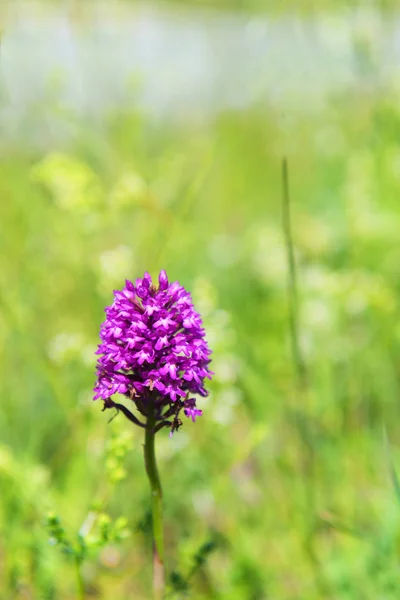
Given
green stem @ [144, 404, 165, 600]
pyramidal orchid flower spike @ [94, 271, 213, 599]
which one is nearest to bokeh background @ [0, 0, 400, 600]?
green stem @ [144, 404, 165, 600]

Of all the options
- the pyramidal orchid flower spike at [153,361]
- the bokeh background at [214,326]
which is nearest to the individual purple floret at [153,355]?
the pyramidal orchid flower spike at [153,361]

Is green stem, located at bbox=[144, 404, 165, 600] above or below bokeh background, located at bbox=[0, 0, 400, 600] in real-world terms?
below

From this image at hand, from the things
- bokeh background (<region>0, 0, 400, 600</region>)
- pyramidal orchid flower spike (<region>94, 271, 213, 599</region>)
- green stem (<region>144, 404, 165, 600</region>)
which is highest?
bokeh background (<region>0, 0, 400, 600</region>)

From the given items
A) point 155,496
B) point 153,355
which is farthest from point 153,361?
point 155,496

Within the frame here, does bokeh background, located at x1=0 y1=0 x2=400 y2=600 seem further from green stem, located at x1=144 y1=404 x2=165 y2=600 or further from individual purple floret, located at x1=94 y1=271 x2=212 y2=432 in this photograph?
individual purple floret, located at x1=94 y1=271 x2=212 y2=432

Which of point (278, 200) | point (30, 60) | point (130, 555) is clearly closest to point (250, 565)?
point (130, 555)

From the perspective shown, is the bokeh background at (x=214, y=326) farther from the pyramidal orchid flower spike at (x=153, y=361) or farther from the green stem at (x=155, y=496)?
the pyramidal orchid flower spike at (x=153, y=361)

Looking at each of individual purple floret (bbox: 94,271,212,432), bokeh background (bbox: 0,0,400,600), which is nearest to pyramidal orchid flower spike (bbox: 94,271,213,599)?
individual purple floret (bbox: 94,271,212,432)

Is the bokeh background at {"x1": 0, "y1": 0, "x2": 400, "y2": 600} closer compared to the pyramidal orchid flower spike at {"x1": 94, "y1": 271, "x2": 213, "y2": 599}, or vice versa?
the pyramidal orchid flower spike at {"x1": 94, "y1": 271, "x2": 213, "y2": 599}
